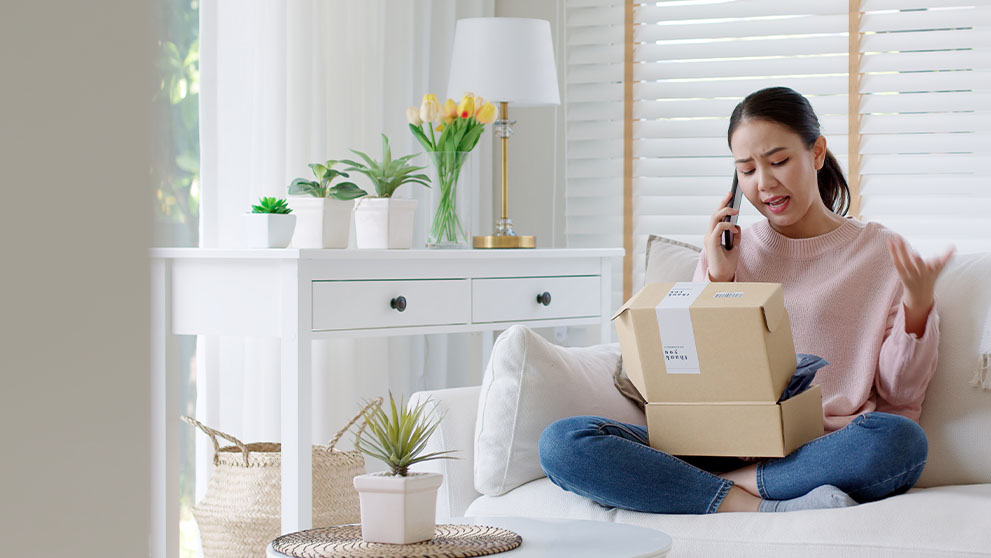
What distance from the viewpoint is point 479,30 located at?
2.61 metres

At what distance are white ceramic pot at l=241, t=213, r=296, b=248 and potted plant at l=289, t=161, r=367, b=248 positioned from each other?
0.10 meters

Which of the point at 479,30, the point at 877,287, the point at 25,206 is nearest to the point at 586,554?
the point at 877,287

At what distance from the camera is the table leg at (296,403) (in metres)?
1.89

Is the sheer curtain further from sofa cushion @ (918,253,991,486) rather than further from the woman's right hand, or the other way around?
sofa cushion @ (918,253,991,486)

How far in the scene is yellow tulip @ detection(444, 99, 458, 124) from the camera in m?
2.37

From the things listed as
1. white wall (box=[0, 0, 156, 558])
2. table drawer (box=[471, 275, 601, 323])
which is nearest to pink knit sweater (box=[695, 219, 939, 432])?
table drawer (box=[471, 275, 601, 323])

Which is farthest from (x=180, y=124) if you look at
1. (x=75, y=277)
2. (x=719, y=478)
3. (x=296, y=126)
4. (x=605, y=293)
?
(x=75, y=277)

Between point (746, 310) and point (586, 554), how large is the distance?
0.45 meters

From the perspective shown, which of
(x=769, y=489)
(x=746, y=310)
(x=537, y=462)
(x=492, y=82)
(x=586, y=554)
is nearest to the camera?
(x=586, y=554)

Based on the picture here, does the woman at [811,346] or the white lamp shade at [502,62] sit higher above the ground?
the white lamp shade at [502,62]

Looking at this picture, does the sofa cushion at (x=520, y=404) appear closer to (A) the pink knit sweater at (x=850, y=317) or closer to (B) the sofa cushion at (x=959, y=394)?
(A) the pink knit sweater at (x=850, y=317)

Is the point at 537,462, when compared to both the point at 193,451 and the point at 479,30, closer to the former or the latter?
the point at 193,451

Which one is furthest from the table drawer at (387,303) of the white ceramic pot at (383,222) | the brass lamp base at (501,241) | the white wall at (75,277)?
Result: the white wall at (75,277)

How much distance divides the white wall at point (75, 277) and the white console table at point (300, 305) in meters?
1.65
